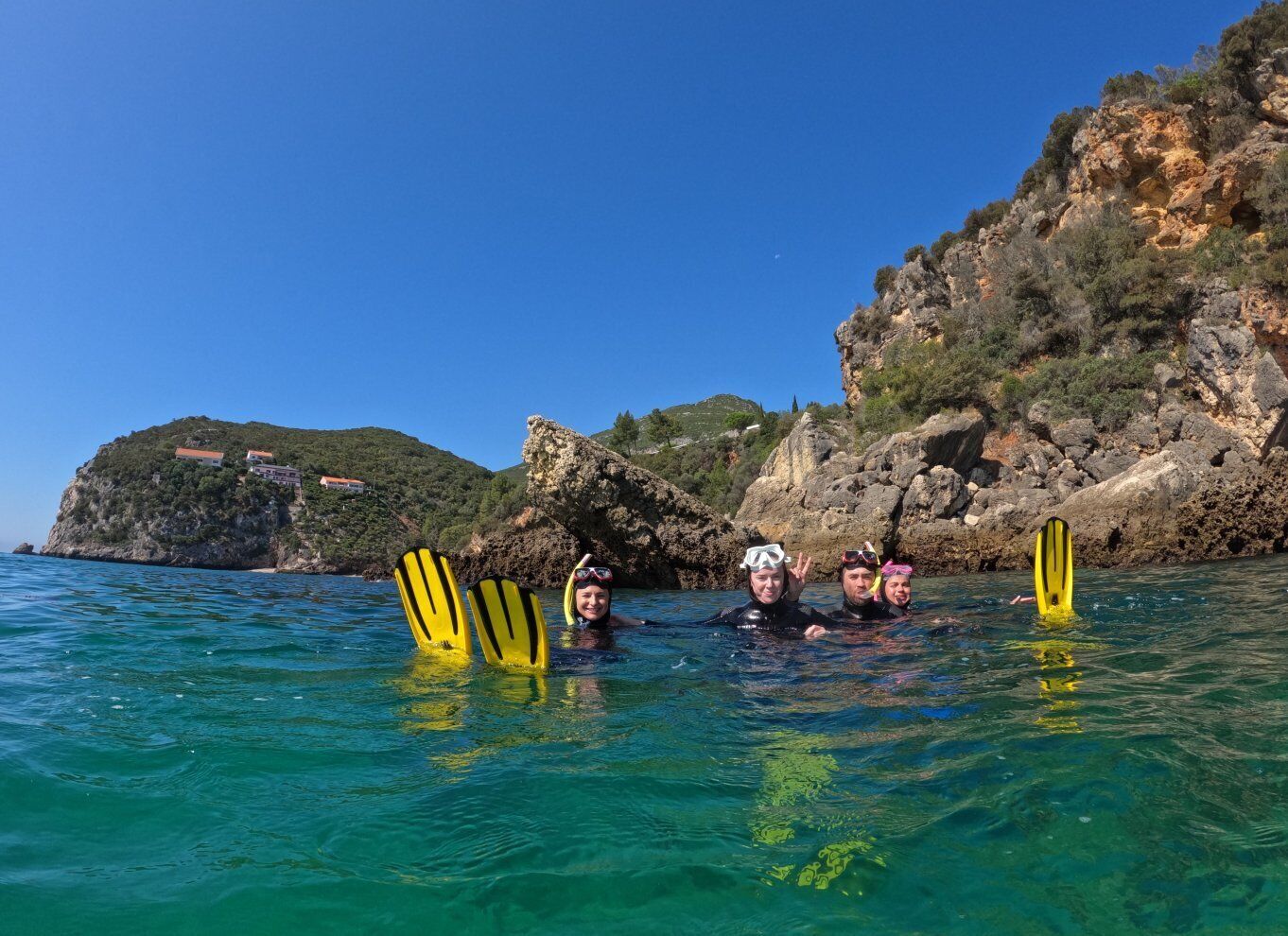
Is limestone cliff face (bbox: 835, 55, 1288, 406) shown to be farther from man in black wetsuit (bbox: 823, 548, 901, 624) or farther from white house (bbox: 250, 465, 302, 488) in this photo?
white house (bbox: 250, 465, 302, 488)

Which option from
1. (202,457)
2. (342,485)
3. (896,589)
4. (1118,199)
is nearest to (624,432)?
(1118,199)

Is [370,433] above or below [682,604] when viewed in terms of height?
above

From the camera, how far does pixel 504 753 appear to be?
9.93ft

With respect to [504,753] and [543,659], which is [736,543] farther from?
[504,753]

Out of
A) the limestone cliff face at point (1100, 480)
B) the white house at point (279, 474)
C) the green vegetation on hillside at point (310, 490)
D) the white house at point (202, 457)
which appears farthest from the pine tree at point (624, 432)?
the white house at point (202, 457)

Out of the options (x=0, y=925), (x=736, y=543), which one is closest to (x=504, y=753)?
(x=0, y=925)

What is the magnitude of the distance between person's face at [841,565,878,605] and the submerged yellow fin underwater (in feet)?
10.2

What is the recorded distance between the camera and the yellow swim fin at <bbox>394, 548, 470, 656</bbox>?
5.54 metres

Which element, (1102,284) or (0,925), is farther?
(1102,284)

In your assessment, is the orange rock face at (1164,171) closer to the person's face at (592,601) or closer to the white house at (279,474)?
the person's face at (592,601)

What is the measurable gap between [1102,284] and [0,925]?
27.8 metres

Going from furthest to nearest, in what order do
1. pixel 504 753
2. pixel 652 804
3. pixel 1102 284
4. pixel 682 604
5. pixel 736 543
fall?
1. pixel 1102 284
2. pixel 736 543
3. pixel 682 604
4. pixel 504 753
5. pixel 652 804

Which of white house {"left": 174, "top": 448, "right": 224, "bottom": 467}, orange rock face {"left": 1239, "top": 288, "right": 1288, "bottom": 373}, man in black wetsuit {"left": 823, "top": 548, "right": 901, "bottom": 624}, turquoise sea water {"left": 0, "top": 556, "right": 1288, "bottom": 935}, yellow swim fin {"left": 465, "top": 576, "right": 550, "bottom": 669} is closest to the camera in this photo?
turquoise sea water {"left": 0, "top": 556, "right": 1288, "bottom": 935}

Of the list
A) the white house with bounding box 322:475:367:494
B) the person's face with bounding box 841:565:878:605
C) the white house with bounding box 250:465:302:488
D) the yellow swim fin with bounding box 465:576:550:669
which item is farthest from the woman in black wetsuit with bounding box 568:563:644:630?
the white house with bounding box 250:465:302:488
